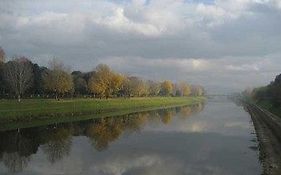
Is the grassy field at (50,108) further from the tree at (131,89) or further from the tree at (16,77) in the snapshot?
the tree at (131,89)

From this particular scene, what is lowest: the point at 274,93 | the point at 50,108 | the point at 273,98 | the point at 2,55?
the point at 50,108

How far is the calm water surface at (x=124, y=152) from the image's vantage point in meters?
26.5

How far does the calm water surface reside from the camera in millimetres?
26484

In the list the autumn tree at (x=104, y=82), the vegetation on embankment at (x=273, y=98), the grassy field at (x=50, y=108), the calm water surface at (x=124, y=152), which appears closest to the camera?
the calm water surface at (x=124, y=152)

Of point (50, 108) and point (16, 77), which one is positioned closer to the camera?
point (50, 108)

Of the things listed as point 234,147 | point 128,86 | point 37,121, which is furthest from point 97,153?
point 128,86

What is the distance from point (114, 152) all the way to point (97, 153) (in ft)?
4.75

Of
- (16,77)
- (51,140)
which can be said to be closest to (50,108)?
(16,77)

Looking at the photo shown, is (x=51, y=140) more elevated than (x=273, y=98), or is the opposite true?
(x=273, y=98)

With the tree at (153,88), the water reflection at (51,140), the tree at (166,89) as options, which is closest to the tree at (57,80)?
the water reflection at (51,140)

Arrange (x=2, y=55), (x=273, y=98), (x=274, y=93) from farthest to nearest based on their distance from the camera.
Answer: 1. (x=2, y=55)
2. (x=273, y=98)
3. (x=274, y=93)

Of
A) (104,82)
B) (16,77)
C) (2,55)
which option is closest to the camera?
(16,77)

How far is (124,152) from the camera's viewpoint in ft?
110

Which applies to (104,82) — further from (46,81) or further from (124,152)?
(124,152)
